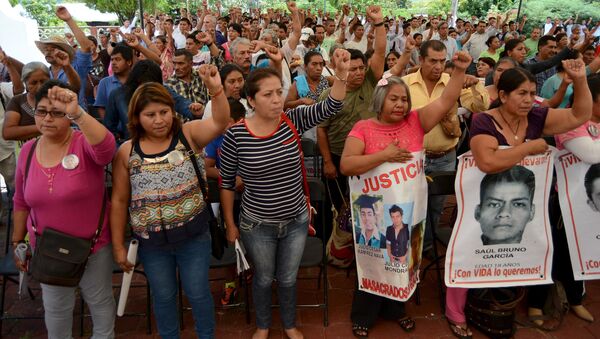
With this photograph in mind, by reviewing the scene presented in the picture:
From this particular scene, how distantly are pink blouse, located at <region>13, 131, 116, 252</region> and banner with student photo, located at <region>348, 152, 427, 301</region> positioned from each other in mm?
1610

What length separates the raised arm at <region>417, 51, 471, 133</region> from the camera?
2.76 meters

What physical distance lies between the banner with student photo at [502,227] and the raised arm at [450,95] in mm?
347

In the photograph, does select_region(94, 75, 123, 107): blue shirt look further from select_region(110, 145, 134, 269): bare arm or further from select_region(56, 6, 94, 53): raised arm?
select_region(110, 145, 134, 269): bare arm

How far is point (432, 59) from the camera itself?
12.7ft

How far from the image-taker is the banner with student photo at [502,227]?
117 inches

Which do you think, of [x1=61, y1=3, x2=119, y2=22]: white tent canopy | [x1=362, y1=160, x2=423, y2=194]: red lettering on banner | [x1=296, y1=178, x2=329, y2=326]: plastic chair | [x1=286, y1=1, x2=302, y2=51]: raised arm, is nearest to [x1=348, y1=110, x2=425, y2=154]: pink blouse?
[x1=362, y1=160, x2=423, y2=194]: red lettering on banner

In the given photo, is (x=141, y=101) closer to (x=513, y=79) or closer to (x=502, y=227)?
(x=513, y=79)

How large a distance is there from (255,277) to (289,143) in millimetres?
975

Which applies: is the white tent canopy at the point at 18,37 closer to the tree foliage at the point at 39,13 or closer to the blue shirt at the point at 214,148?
the tree foliage at the point at 39,13

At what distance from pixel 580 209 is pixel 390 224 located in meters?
1.50

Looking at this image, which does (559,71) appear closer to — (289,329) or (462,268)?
(462,268)

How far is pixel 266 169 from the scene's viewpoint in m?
2.65

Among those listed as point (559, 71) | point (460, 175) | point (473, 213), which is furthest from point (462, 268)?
point (559, 71)

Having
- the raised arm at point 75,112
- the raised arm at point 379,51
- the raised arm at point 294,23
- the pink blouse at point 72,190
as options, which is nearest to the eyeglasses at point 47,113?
the pink blouse at point 72,190
